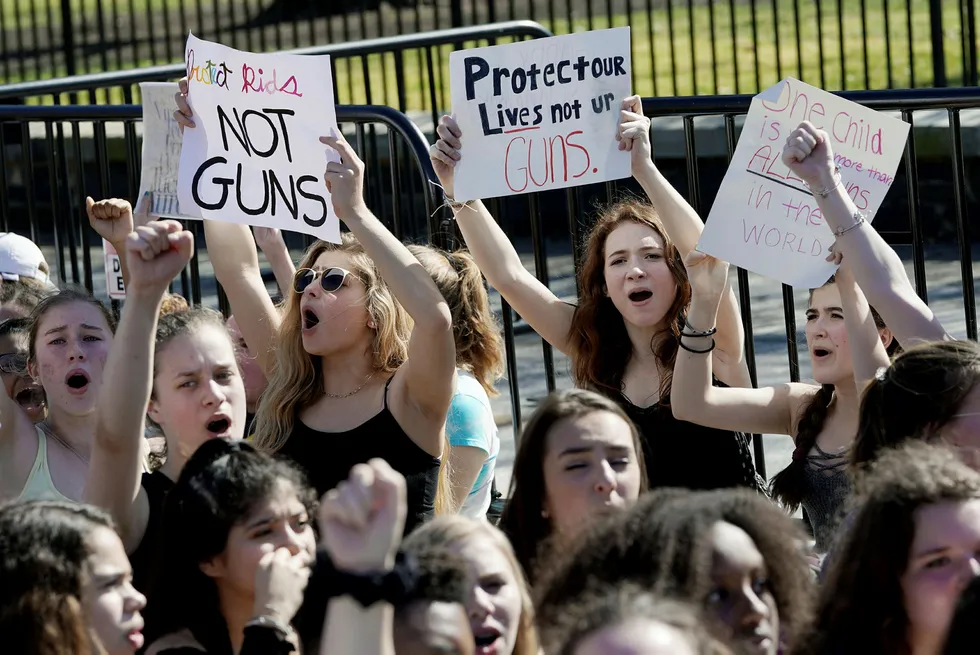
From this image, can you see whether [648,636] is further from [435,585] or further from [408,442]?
[408,442]

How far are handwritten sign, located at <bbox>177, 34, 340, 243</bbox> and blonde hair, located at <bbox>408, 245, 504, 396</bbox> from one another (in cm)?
33

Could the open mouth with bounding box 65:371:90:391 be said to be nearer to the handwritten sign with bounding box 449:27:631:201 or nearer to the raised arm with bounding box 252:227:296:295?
the raised arm with bounding box 252:227:296:295

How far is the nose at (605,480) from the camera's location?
3291mm

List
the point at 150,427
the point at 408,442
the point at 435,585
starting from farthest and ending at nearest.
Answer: the point at 150,427
the point at 408,442
the point at 435,585

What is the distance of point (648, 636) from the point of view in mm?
2104

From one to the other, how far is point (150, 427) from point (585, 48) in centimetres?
219

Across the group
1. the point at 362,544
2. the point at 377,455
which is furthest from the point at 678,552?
the point at 377,455

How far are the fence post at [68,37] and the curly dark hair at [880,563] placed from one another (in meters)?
9.91

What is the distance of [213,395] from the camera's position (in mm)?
3771

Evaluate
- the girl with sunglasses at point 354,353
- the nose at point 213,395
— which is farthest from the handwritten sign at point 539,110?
the nose at point 213,395

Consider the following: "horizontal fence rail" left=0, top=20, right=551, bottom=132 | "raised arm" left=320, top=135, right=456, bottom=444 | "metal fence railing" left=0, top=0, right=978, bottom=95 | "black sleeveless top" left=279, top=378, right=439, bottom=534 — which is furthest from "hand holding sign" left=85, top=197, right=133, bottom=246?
"metal fence railing" left=0, top=0, right=978, bottom=95

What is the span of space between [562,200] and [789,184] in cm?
681

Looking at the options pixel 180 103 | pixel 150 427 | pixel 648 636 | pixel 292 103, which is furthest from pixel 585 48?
pixel 648 636

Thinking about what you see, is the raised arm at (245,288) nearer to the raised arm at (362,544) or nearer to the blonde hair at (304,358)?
the blonde hair at (304,358)
